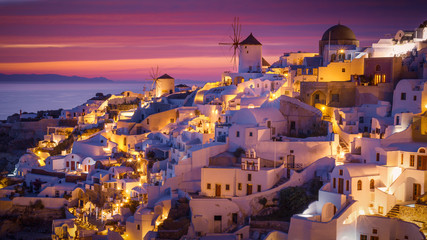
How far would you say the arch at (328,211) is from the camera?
71.3ft

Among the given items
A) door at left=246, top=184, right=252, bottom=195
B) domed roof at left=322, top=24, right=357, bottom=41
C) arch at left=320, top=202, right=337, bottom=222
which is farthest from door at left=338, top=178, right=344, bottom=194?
domed roof at left=322, top=24, right=357, bottom=41

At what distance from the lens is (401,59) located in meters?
30.3

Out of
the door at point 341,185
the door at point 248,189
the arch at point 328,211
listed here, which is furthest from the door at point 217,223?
the door at point 341,185

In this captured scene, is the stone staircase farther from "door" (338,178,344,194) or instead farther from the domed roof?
the domed roof

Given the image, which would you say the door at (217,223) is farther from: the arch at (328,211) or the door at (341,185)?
the door at (341,185)

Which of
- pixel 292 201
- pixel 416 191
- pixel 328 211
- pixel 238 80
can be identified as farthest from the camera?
pixel 238 80

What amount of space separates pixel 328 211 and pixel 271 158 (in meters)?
5.47

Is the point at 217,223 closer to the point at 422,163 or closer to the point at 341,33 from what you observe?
the point at 422,163

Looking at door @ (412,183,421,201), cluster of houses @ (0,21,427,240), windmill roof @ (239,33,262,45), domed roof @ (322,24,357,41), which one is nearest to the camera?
door @ (412,183,421,201)

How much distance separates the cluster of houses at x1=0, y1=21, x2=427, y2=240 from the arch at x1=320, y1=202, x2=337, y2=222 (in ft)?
0.19

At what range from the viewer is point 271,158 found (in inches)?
1051

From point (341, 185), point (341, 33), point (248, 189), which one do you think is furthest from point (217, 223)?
point (341, 33)

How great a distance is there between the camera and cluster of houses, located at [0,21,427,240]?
22.3m

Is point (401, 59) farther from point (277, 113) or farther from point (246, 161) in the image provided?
point (246, 161)
